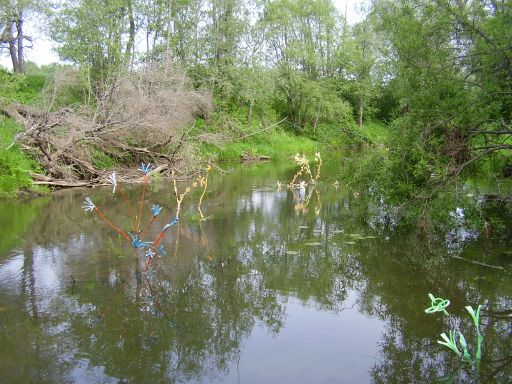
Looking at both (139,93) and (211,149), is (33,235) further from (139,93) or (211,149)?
(211,149)

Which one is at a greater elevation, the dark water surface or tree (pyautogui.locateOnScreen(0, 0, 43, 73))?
tree (pyautogui.locateOnScreen(0, 0, 43, 73))

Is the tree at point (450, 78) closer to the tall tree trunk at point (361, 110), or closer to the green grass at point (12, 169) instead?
the green grass at point (12, 169)

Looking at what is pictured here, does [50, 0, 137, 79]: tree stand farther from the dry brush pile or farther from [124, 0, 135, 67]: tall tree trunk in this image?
the dry brush pile

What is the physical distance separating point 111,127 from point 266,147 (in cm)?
1437

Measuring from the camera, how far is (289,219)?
11.5 meters

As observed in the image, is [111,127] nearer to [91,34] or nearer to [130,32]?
[91,34]

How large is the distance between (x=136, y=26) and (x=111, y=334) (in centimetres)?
2535

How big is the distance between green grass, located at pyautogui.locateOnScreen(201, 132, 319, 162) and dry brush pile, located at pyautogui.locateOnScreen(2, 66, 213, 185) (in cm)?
554

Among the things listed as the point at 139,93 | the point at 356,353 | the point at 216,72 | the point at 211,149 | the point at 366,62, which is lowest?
the point at 356,353

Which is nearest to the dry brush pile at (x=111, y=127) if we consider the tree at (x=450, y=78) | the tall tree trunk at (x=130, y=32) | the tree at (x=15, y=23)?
the tree at (x=15, y=23)

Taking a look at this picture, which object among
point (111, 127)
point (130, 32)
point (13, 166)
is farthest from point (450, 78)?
point (130, 32)

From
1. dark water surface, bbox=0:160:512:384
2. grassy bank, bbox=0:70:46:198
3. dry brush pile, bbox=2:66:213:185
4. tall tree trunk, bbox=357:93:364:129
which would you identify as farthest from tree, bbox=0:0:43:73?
tall tree trunk, bbox=357:93:364:129

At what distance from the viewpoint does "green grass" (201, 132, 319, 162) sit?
26.1 meters

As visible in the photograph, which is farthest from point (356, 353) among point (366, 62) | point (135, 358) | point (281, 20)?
point (366, 62)
